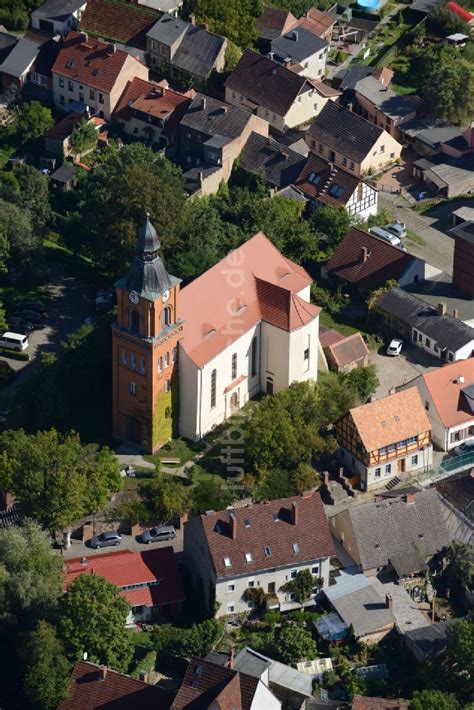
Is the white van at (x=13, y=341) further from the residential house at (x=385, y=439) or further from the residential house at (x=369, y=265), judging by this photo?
the residential house at (x=369, y=265)

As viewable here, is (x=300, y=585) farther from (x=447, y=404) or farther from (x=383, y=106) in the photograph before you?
(x=383, y=106)

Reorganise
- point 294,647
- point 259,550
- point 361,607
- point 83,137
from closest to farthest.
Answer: point 294,647 < point 259,550 < point 361,607 < point 83,137

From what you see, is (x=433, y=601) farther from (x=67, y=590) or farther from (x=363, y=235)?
(x=363, y=235)

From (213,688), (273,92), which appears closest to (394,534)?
(213,688)

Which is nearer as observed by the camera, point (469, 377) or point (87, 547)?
point (87, 547)

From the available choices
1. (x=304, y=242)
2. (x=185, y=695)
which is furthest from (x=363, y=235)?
(x=185, y=695)

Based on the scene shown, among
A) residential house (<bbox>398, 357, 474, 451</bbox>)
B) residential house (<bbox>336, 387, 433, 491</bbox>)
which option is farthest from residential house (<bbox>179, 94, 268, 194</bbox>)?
residential house (<bbox>336, 387, 433, 491</bbox>)
